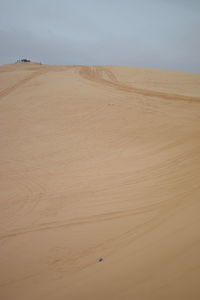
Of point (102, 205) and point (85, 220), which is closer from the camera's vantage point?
point (85, 220)

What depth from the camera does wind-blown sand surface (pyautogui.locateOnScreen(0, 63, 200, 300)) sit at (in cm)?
153

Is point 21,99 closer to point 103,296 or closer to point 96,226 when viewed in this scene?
point 96,226

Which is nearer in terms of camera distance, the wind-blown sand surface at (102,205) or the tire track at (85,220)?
the wind-blown sand surface at (102,205)

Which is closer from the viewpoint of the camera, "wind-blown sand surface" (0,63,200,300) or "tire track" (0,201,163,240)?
"wind-blown sand surface" (0,63,200,300)

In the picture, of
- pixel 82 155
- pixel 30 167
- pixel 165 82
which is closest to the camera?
pixel 30 167

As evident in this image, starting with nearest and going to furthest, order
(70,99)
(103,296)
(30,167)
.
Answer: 1. (103,296)
2. (30,167)
3. (70,99)

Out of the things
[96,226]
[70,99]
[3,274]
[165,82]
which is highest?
[165,82]

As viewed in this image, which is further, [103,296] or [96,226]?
[96,226]

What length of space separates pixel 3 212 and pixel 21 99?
6023 mm

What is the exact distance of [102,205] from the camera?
244cm

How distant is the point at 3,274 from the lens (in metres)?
1.70

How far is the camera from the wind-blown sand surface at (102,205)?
5.03ft

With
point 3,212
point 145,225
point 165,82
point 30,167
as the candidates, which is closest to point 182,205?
point 145,225

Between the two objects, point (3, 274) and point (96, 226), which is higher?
point (96, 226)
